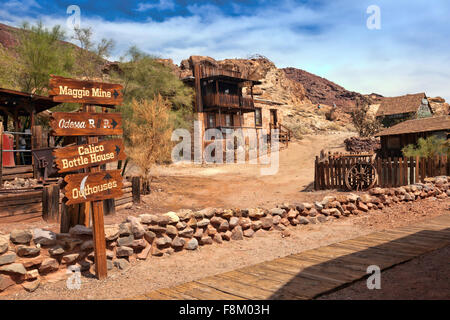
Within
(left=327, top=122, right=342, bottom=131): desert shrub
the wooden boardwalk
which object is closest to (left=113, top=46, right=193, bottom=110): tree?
the wooden boardwalk

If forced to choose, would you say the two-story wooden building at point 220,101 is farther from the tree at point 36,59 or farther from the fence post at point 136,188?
→ the fence post at point 136,188

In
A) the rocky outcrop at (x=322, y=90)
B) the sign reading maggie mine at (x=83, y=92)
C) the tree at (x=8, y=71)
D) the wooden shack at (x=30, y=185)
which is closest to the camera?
the sign reading maggie mine at (x=83, y=92)

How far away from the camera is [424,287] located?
11.7 feet

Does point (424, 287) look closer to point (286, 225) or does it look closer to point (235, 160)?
point (286, 225)

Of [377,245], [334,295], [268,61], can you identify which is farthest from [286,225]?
[268,61]

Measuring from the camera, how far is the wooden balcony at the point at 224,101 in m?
32.7

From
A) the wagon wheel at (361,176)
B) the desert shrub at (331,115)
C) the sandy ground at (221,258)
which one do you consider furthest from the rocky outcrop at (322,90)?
the sandy ground at (221,258)

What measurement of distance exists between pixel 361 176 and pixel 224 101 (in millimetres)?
22133

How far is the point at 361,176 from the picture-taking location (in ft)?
41.2

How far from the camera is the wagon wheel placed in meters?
12.4

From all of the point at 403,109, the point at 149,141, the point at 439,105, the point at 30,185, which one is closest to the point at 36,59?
the point at 149,141

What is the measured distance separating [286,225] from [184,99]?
2439 cm

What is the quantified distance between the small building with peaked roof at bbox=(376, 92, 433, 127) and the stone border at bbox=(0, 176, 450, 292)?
39695 mm

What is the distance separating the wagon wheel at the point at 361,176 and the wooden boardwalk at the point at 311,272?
20.9ft
